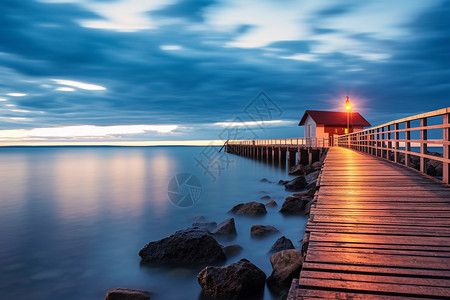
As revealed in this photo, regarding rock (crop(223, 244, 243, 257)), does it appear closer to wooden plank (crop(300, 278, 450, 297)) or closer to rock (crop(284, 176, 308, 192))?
wooden plank (crop(300, 278, 450, 297))

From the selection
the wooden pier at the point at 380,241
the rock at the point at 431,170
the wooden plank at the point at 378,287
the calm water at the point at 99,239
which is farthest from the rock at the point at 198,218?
the rock at the point at 431,170

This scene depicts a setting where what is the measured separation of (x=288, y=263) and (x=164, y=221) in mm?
7454

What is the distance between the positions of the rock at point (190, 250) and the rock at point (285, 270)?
1627mm

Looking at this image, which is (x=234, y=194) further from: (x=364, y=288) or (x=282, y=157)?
(x=282, y=157)

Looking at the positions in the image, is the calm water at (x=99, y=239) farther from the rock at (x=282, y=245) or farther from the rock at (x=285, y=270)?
the rock at (x=282, y=245)

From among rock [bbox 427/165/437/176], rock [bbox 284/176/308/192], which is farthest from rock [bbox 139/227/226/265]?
rock [bbox 427/165/437/176]

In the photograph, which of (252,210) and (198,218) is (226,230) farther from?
(198,218)

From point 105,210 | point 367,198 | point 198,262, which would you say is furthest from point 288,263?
point 105,210

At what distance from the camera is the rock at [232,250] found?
276 inches

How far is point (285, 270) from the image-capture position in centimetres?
493

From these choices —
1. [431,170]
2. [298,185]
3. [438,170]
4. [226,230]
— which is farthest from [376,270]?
[438,170]

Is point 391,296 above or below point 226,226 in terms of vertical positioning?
above

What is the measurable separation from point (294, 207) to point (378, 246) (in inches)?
309

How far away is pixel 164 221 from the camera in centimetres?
1158
